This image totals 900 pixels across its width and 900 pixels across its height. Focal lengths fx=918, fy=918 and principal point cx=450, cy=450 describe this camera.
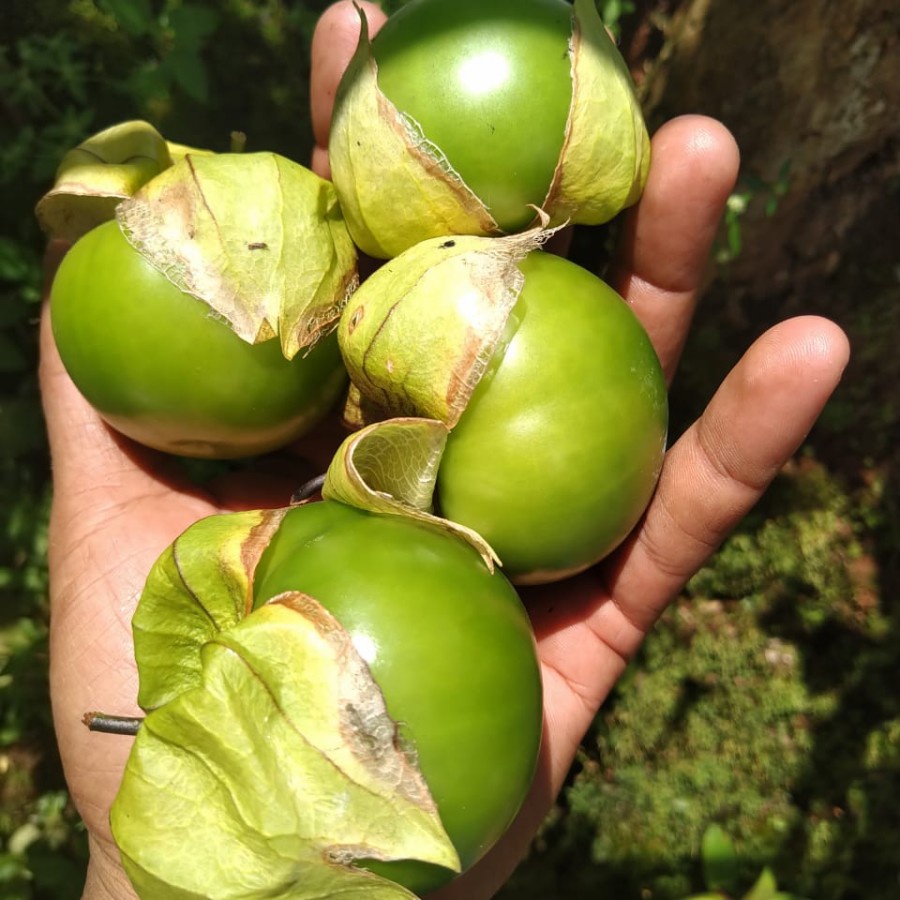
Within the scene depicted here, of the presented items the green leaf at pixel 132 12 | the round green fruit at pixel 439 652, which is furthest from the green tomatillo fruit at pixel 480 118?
the green leaf at pixel 132 12

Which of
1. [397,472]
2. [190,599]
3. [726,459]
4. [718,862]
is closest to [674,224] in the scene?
[726,459]

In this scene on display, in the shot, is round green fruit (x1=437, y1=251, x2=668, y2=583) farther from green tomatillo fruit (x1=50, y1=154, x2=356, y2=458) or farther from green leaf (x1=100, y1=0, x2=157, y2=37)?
green leaf (x1=100, y1=0, x2=157, y2=37)

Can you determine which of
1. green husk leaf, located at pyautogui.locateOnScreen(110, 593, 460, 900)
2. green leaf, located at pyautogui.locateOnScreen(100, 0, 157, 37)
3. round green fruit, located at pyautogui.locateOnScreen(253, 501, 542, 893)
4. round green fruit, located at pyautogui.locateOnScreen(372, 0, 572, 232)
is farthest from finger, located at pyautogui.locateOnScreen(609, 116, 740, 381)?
green leaf, located at pyautogui.locateOnScreen(100, 0, 157, 37)

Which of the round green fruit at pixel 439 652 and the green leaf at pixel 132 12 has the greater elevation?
the green leaf at pixel 132 12

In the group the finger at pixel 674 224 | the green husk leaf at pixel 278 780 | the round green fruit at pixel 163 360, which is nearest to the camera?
the green husk leaf at pixel 278 780

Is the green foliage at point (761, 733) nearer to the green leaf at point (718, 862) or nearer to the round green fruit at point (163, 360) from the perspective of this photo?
the green leaf at point (718, 862)

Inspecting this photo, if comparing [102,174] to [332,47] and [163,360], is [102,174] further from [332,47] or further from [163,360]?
[332,47]

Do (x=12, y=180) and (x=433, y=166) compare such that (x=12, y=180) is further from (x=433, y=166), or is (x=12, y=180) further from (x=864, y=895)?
(x=864, y=895)
